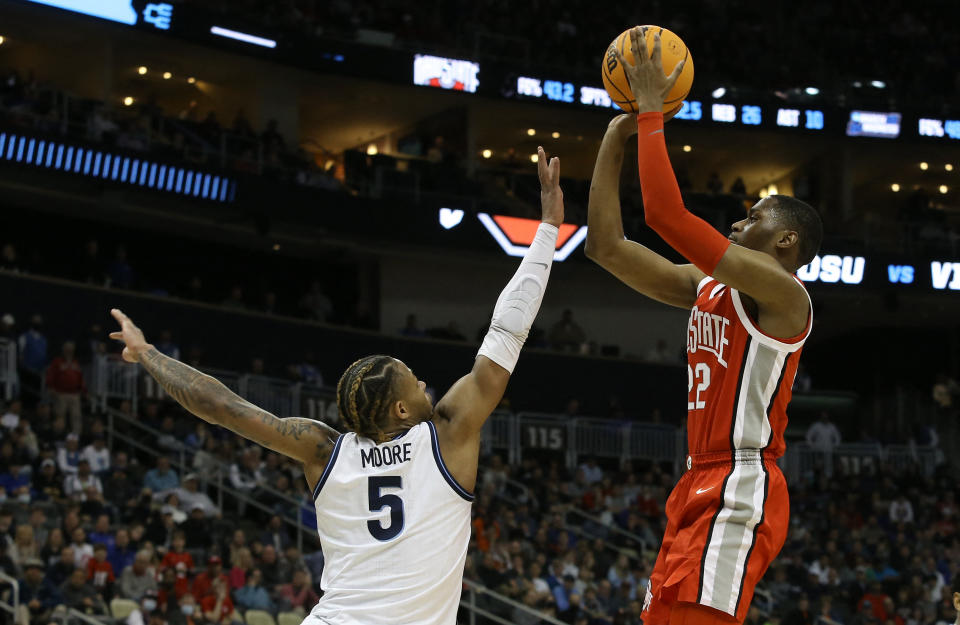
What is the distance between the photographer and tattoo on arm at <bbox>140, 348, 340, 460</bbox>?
14.2 ft

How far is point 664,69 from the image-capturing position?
477 centimetres

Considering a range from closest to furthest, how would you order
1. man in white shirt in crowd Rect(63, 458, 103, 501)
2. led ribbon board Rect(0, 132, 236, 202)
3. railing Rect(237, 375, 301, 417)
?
man in white shirt in crowd Rect(63, 458, 103, 501) → railing Rect(237, 375, 301, 417) → led ribbon board Rect(0, 132, 236, 202)

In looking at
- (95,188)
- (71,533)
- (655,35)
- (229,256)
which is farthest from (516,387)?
(655,35)

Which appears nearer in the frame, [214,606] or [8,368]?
[214,606]

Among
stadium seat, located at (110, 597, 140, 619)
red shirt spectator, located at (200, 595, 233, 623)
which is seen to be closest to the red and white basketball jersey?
red shirt spectator, located at (200, 595, 233, 623)

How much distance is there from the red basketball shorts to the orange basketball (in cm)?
132

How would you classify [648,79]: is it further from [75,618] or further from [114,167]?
[114,167]

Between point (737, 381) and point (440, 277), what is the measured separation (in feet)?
88.4

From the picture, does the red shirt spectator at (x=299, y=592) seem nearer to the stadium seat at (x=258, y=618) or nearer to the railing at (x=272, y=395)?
the stadium seat at (x=258, y=618)

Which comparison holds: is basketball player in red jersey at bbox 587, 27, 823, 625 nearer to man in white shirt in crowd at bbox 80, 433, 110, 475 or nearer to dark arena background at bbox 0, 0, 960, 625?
dark arena background at bbox 0, 0, 960, 625

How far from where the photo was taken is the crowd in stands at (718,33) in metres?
30.7

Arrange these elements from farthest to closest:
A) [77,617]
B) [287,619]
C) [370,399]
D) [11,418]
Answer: [11,418], [287,619], [77,617], [370,399]

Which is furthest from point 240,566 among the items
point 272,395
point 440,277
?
point 440,277

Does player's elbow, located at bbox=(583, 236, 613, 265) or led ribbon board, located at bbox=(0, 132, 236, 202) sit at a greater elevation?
led ribbon board, located at bbox=(0, 132, 236, 202)
